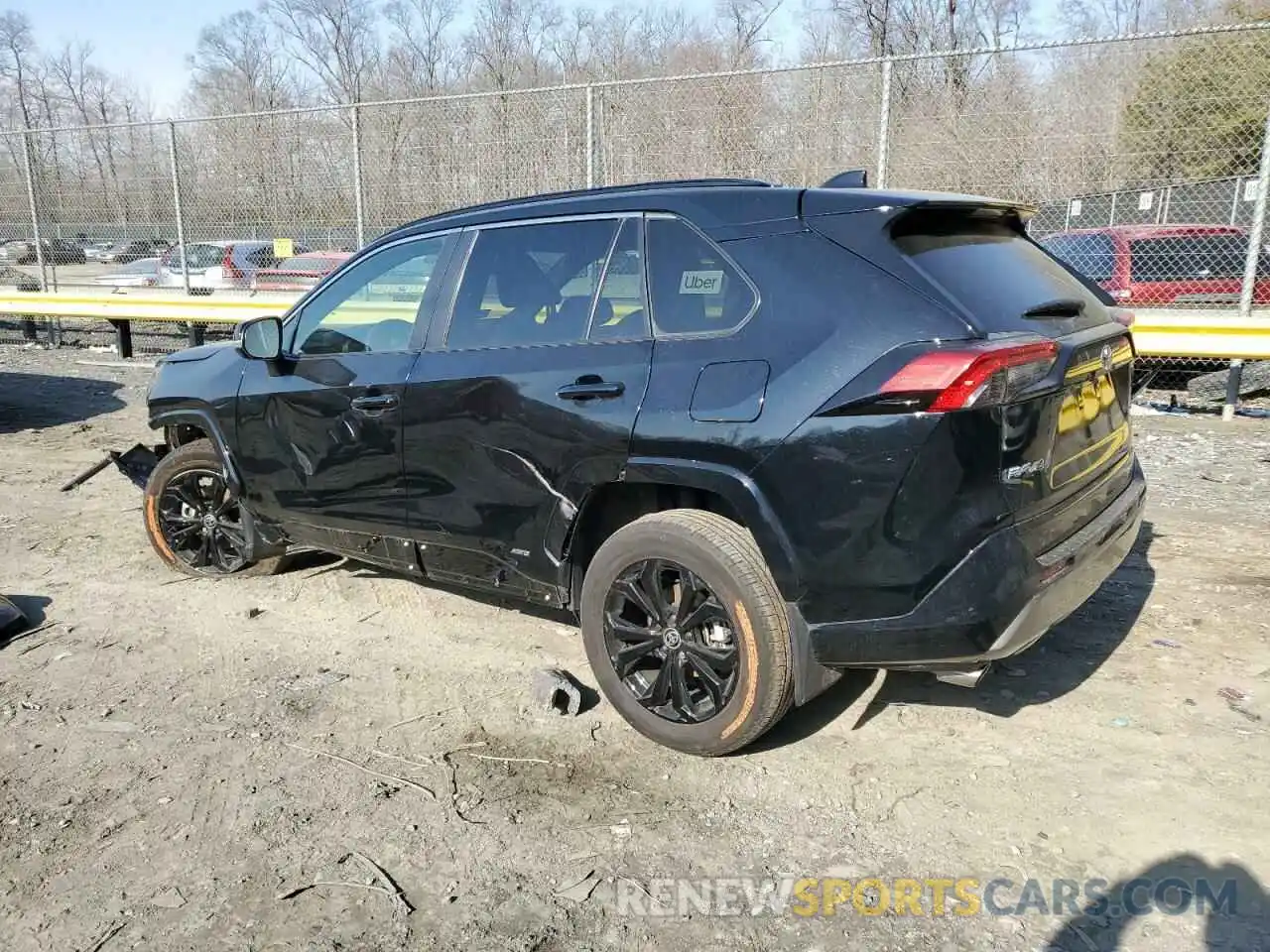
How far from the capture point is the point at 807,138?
903 cm

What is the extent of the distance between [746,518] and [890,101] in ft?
22.5

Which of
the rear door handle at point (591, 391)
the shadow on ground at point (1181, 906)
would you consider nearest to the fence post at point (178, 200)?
the rear door handle at point (591, 391)

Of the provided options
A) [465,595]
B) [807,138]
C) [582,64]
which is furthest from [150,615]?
[582,64]

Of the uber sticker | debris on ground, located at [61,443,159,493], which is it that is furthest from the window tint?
debris on ground, located at [61,443,159,493]

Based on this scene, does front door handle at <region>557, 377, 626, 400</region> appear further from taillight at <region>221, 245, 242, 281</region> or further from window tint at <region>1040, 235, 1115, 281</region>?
taillight at <region>221, 245, 242, 281</region>

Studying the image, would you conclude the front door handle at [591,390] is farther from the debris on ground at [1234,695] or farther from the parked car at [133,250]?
the parked car at [133,250]

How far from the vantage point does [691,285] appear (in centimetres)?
330

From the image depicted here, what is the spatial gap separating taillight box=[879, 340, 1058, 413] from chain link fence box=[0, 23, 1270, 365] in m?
5.03

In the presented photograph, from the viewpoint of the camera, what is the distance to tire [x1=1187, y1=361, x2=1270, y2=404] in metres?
9.50

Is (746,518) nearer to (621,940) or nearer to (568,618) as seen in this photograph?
(621,940)

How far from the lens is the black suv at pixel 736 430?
2.82 metres

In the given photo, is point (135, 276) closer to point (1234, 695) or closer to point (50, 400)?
point (50, 400)

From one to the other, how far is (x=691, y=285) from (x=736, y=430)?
0.59 m

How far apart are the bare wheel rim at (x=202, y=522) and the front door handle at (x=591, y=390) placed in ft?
8.07
